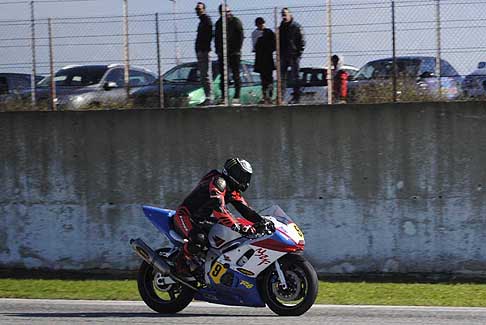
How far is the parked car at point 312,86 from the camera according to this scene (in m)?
14.1

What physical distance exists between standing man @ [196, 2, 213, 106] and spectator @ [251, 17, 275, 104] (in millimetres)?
785

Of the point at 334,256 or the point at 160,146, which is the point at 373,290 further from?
the point at 160,146

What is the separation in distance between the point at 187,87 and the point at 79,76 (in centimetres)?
250

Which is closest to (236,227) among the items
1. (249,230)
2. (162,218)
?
(249,230)

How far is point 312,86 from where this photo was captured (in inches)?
560

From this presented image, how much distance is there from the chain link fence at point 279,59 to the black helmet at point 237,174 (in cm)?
432

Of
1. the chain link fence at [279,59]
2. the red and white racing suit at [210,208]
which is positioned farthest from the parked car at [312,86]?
the red and white racing suit at [210,208]

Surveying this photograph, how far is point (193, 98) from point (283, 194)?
2218mm

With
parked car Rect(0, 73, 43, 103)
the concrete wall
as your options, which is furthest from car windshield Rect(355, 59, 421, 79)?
parked car Rect(0, 73, 43, 103)

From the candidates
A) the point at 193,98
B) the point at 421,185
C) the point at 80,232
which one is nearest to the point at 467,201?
the point at 421,185

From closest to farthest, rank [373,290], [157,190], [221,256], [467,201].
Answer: [221,256], [373,290], [467,201], [157,190]

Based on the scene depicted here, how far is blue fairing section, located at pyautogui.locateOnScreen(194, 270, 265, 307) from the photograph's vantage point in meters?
9.65

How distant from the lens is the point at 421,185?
44.3 ft

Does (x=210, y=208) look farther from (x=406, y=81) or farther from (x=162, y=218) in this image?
(x=406, y=81)
